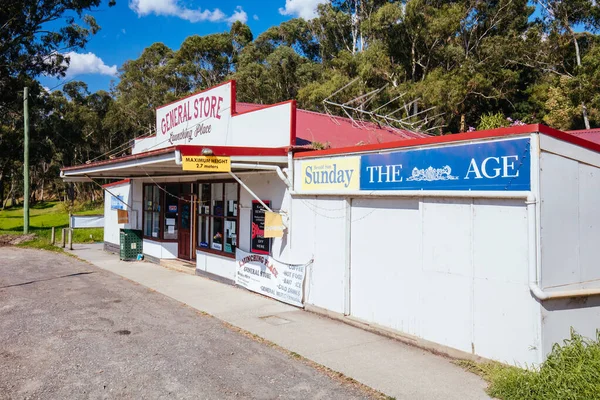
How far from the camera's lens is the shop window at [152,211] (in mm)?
15859

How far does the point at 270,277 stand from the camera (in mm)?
10094

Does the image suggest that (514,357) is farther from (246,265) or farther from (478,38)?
(478,38)

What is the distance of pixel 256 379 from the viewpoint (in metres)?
5.66

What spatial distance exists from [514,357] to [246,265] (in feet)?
21.3

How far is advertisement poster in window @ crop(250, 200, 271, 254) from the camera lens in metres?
10.4

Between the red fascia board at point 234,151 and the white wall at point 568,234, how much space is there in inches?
201

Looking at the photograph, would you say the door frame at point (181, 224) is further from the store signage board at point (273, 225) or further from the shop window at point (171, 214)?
the store signage board at point (273, 225)

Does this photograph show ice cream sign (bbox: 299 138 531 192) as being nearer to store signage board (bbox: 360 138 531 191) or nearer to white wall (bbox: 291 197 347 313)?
store signage board (bbox: 360 138 531 191)

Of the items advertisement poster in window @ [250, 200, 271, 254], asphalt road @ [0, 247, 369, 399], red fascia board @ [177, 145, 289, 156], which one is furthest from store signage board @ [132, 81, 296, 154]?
asphalt road @ [0, 247, 369, 399]

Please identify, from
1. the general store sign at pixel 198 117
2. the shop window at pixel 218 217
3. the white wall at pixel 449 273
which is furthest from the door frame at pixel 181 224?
the white wall at pixel 449 273

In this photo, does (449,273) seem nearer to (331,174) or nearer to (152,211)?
(331,174)

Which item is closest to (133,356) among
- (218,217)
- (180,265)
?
(218,217)

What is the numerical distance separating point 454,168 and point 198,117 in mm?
8773

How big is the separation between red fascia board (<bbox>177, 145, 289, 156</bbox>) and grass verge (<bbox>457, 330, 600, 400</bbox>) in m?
5.46
